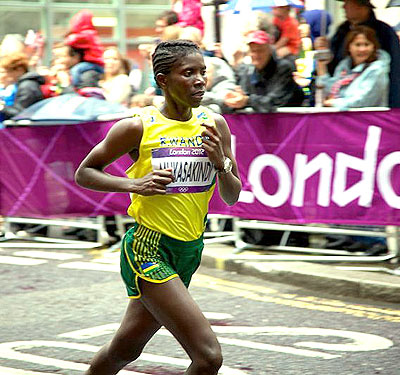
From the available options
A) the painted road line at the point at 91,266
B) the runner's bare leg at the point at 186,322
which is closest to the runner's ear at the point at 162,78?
the runner's bare leg at the point at 186,322

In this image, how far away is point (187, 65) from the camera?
4727 mm

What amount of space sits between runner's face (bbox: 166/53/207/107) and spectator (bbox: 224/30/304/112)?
4779 millimetres

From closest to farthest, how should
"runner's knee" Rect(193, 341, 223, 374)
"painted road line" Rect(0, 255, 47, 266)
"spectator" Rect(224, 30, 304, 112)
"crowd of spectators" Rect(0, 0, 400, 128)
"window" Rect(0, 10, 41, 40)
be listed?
"runner's knee" Rect(193, 341, 223, 374), "crowd of spectators" Rect(0, 0, 400, 128), "spectator" Rect(224, 30, 304, 112), "painted road line" Rect(0, 255, 47, 266), "window" Rect(0, 10, 41, 40)

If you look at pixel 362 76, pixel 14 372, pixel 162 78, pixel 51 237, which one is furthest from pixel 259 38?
pixel 162 78

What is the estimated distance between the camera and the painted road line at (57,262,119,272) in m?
9.68

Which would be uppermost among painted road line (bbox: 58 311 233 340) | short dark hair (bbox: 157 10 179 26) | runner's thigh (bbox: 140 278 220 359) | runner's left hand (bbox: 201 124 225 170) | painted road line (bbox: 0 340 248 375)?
short dark hair (bbox: 157 10 179 26)

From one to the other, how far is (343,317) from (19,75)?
6.16 meters

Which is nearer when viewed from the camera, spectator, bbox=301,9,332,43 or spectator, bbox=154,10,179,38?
spectator, bbox=301,9,332,43

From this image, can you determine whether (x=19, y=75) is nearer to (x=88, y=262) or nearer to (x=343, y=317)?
(x=88, y=262)

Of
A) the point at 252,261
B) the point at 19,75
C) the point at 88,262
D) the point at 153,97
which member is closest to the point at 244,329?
the point at 252,261

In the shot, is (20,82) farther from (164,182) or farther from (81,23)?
(164,182)

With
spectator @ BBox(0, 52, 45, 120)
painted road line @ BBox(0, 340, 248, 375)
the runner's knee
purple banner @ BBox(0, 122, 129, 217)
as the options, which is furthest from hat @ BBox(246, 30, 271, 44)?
the runner's knee

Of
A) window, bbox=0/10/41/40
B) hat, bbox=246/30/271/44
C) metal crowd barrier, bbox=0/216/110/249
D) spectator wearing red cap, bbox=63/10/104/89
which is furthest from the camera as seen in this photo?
window, bbox=0/10/41/40

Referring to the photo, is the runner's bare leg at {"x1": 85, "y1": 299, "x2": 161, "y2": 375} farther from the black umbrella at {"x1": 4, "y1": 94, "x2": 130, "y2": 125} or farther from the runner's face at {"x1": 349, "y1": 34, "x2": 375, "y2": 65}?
the black umbrella at {"x1": 4, "y1": 94, "x2": 130, "y2": 125}
